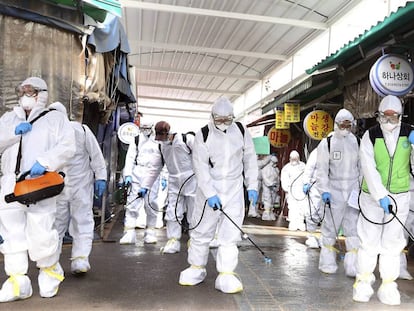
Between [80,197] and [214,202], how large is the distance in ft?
4.98

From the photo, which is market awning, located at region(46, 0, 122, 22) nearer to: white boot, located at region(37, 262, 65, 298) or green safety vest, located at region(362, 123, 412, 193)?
white boot, located at region(37, 262, 65, 298)

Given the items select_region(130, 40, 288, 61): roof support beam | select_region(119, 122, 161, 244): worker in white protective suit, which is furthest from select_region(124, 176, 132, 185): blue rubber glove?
select_region(130, 40, 288, 61): roof support beam

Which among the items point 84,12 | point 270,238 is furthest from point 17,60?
point 270,238

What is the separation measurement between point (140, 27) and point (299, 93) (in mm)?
4719

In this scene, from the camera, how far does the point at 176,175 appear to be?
22.7 feet

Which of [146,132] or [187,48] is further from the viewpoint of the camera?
[187,48]

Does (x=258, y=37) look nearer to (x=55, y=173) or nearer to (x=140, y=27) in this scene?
(x=140, y=27)

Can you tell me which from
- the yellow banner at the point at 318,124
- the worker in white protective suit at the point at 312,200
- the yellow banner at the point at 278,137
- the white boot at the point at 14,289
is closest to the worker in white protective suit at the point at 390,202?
the worker in white protective suit at the point at 312,200

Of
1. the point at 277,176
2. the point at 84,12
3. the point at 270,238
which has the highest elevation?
the point at 84,12

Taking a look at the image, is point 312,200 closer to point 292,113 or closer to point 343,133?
point 343,133

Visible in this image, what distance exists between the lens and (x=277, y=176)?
1309 centimetres

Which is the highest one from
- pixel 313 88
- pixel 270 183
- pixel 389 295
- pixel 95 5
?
pixel 95 5

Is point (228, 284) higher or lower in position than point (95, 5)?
lower

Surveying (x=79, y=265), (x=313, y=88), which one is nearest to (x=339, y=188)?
(x=79, y=265)
